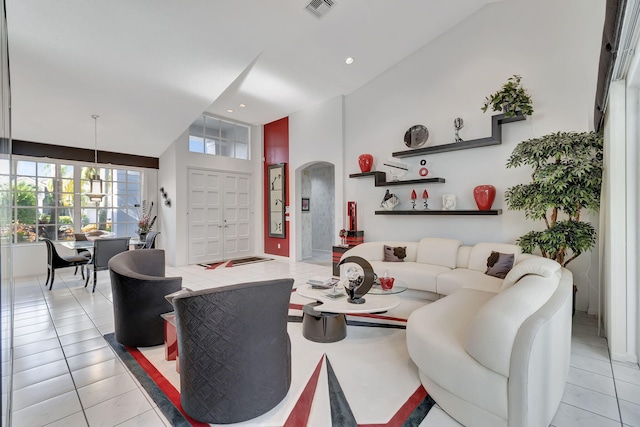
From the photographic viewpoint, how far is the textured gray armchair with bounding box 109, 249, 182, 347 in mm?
2629

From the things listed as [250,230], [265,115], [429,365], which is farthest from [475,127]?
[250,230]

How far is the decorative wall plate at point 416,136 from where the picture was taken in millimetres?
4953

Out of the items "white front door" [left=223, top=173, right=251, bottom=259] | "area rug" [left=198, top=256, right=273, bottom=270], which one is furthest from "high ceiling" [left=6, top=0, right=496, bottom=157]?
"area rug" [left=198, top=256, right=273, bottom=270]

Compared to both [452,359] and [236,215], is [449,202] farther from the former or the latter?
[236,215]

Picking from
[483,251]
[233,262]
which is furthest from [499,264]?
[233,262]

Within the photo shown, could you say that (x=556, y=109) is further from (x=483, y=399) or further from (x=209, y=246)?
(x=209, y=246)

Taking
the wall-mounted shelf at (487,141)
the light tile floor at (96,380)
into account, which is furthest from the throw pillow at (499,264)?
the wall-mounted shelf at (487,141)

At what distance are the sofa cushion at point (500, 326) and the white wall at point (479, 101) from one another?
8.88ft

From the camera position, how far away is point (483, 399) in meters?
1.62

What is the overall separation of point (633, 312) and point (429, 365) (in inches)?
76.7

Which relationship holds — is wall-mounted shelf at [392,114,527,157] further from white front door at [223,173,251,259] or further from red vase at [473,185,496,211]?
white front door at [223,173,251,259]

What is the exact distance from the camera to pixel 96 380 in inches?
87.4

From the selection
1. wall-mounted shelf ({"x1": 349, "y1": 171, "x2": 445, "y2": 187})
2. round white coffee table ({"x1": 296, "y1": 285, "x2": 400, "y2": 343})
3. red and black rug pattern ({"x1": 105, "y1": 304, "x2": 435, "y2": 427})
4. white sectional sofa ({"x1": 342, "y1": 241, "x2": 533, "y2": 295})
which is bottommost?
red and black rug pattern ({"x1": 105, "y1": 304, "x2": 435, "y2": 427})

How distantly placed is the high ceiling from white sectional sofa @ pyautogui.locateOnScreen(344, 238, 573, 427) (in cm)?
391
